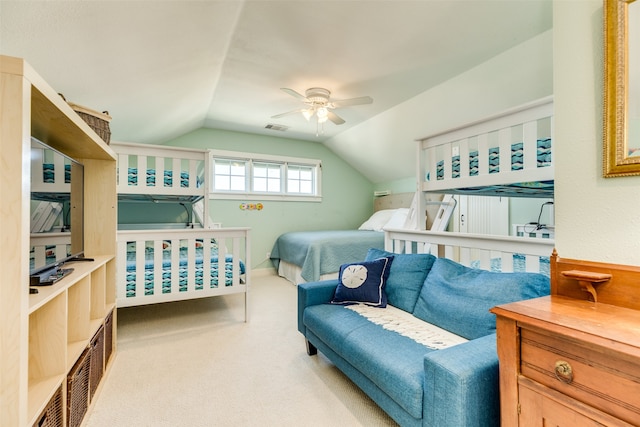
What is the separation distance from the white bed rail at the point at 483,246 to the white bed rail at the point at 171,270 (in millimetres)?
1444

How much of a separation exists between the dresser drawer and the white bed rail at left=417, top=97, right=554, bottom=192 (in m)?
1.21

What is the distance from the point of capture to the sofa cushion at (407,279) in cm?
197

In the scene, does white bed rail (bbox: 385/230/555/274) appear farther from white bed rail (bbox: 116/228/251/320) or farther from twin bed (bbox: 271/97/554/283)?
white bed rail (bbox: 116/228/251/320)

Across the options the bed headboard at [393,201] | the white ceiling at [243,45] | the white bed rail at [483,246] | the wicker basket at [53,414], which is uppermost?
the white ceiling at [243,45]

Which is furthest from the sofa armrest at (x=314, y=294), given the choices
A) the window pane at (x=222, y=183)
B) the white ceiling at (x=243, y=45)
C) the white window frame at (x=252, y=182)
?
the window pane at (x=222, y=183)

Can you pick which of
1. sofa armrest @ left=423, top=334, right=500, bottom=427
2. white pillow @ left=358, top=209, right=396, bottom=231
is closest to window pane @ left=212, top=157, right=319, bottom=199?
white pillow @ left=358, top=209, right=396, bottom=231

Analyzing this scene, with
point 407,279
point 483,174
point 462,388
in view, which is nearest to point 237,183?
point 407,279

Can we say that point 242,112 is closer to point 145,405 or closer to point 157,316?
point 157,316

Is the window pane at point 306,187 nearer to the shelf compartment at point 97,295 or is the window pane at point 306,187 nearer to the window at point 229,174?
the window at point 229,174

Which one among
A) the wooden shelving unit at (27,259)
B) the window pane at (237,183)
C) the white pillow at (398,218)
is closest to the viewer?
the wooden shelving unit at (27,259)

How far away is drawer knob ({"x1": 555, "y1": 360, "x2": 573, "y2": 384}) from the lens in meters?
0.77

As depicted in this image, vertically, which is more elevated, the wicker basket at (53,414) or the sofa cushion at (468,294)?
the sofa cushion at (468,294)

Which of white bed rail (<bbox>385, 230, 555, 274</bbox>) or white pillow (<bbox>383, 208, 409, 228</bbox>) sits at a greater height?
white pillow (<bbox>383, 208, 409, 228</bbox>)

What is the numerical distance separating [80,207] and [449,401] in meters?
2.34
